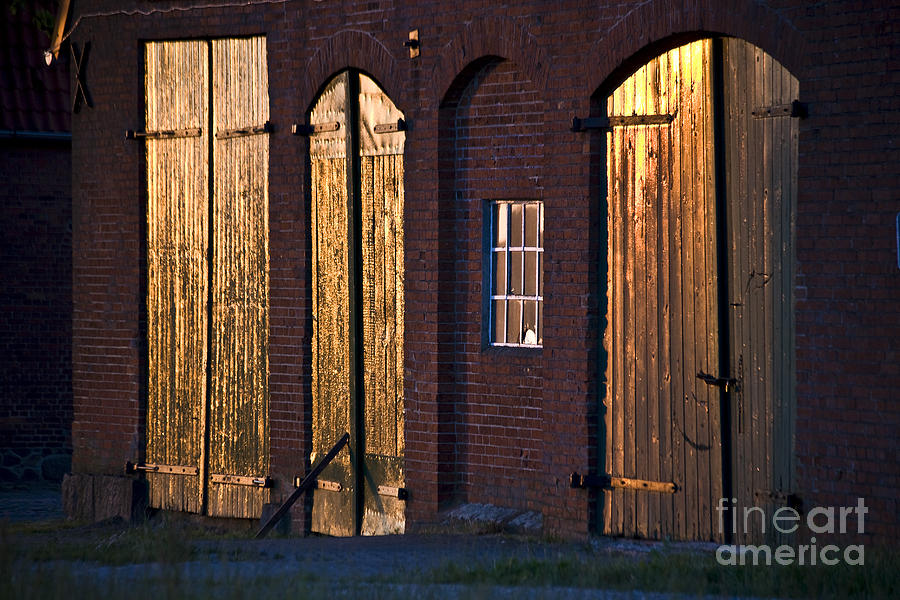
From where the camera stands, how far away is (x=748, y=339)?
31.5ft

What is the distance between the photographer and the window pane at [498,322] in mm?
11359

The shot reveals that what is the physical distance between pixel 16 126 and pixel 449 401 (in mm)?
8277

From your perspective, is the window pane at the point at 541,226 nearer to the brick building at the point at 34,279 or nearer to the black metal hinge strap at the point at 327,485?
the black metal hinge strap at the point at 327,485

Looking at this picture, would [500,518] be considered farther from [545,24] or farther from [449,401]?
[545,24]

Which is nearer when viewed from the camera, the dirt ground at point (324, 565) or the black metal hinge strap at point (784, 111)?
the dirt ground at point (324, 565)

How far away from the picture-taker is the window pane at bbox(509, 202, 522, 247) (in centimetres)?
1121

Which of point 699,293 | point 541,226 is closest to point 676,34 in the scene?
point 699,293

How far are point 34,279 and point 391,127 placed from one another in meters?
7.36

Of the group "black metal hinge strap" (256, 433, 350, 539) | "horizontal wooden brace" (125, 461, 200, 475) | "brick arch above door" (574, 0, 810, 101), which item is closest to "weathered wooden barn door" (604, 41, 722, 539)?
"brick arch above door" (574, 0, 810, 101)

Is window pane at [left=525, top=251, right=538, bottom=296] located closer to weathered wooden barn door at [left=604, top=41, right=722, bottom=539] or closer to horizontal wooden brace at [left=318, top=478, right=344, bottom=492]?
weathered wooden barn door at [left=604, top=41, right=722, bottom=539]

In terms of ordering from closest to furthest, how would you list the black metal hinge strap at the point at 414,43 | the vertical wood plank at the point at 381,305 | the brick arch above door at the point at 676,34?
1. the brick arch above door at the point at 676,34
2. the black metal hinge strap at the point at 414,43
3. the vertical wood plank at the point at 381,305

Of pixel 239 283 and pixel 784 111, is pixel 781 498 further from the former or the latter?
pixel 239 283

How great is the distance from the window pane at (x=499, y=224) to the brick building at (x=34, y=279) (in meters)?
7.89

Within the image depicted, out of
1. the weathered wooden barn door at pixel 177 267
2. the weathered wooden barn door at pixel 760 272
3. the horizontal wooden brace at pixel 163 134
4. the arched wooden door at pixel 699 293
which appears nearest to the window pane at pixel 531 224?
Result: the arched wooden door at pixel 699 293
